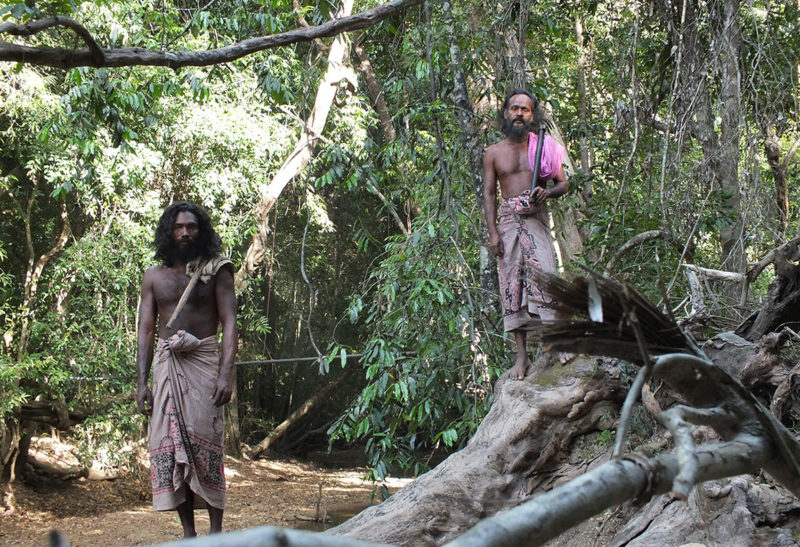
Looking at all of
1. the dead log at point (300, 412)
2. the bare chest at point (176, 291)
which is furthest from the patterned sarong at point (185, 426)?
the dead log at point (300, 412)

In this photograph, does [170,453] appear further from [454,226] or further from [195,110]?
[195,110]

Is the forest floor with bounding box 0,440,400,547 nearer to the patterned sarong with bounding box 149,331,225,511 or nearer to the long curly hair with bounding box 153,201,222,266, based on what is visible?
the patterned sarong with bounding box 149,331,225,511

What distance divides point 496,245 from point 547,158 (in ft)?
1.81

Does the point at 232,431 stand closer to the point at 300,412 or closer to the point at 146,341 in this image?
the point at 300,412

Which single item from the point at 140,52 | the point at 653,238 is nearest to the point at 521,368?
the point at 653,238

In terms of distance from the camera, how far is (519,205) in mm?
4418

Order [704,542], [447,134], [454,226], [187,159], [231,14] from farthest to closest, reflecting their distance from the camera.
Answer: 1. [187,159]
2. [231,14]
3. [447,134]
4. [454,226]
5. [704,542]

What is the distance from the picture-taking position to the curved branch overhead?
124 inches

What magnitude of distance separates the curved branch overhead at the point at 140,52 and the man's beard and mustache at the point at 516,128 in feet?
2.81

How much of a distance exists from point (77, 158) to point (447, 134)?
3893 mm

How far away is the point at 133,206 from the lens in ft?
28.5

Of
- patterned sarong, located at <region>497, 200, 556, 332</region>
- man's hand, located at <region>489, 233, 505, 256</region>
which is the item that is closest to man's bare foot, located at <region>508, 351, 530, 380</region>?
patterned sarong, located at <region>497, 200, 556, 332</region>

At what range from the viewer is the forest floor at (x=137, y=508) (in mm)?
7930

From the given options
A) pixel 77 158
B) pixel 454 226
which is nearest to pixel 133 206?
pixel 77 158
